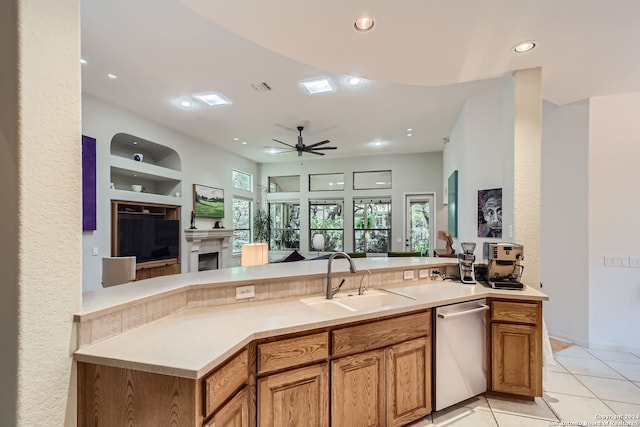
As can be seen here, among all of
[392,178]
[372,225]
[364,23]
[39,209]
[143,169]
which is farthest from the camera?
[372,225]

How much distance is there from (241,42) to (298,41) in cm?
109

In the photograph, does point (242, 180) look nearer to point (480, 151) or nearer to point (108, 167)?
point (108, 167)

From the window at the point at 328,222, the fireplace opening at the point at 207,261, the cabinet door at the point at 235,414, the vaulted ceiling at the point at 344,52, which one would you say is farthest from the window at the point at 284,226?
the cabinet door at the point at 235,414

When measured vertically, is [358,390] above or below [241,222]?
below

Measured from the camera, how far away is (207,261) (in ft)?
23.6

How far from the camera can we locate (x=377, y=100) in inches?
178

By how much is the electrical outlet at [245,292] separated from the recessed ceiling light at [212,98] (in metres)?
3.35

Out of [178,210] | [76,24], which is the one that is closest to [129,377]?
[76,24]

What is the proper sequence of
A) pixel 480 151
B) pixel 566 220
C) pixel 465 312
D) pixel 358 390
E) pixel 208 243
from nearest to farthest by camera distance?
1. pixel 358 390
2. pixel 465 312
3. pixel 566 220
4. pixel 480 151
5. pixel 208 243

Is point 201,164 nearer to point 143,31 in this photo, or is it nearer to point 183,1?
point 143,31

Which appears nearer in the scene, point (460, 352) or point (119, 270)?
point (460, 352)

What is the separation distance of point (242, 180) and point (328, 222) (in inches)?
111

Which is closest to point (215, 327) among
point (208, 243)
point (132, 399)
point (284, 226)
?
point (132, 399)

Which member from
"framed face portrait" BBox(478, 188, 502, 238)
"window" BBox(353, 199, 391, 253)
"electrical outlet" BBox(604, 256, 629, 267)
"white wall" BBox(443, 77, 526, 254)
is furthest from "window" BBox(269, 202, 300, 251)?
"electrical outlet" BBox(604, 256, 629, 267)
